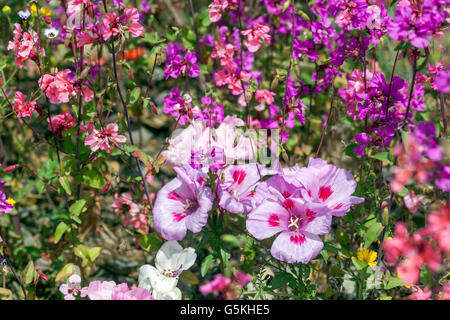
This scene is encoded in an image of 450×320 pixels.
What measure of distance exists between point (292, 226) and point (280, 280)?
0.18 metres

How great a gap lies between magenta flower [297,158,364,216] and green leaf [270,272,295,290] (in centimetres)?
27

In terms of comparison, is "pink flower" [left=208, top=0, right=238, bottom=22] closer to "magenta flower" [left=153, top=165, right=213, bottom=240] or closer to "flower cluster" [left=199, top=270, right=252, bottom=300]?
"magenta flower" [left=153, top=165, right=213, bottom=240]

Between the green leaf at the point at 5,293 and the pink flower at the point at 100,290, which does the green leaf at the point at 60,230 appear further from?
the pink flower at the point at 100,290

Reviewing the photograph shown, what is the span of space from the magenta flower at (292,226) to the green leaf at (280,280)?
14 centimetres

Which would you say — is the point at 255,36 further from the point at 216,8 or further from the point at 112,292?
the point at 112,292

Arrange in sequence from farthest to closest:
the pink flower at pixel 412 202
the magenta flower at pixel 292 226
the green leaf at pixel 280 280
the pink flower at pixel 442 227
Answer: the pink flower at pixel 412 202, the green leaf at pixel 280 280, the magenta flower at pixel 292 226, the pink flower at pixel 442 227

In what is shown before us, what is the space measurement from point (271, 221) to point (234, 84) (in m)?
0.64

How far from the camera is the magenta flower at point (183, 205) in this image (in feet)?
4.91

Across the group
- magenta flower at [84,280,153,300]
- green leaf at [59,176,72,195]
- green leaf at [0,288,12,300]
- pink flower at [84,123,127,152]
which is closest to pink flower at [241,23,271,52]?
pink flower at [84,123,127,152]

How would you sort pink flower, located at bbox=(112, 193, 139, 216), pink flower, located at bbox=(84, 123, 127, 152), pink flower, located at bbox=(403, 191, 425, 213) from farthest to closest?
pink flower, located at bbox=(112, 193, 139, 216) < pink flower, located at bbox=(403, 191, 425, 213) < pink flower, located at bbox=(84, 123, 127, 152)

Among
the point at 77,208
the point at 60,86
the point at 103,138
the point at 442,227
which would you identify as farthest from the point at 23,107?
the point at 442,227

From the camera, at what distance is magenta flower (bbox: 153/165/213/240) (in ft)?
→ 4.91

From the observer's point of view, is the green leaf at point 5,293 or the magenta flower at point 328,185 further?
the green leaf at point 5,293

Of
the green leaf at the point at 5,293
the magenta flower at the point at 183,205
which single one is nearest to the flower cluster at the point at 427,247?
the magenta flower at the point at 183,205
